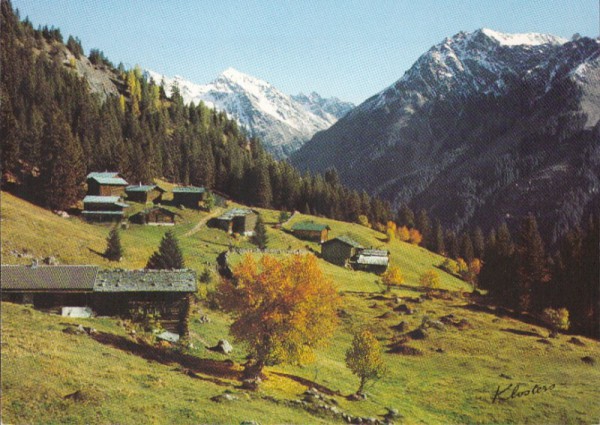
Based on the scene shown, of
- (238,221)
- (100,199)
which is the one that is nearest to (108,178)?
(100,199)

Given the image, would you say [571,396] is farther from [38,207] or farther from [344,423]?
[38,207]

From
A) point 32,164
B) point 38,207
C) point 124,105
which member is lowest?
point 38,207

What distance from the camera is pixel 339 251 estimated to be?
382 feet

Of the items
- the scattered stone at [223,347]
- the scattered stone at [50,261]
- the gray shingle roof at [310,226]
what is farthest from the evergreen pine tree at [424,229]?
the scattered stone at [50,261]

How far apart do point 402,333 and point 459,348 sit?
27.1 ft

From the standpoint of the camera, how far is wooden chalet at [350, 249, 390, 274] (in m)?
115

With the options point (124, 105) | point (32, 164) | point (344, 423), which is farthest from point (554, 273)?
point (124, 105)

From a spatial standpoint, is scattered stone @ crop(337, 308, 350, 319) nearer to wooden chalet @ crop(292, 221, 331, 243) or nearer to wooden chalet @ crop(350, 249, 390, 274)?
wooden chalet @ crop(350, 249, 390, 274)

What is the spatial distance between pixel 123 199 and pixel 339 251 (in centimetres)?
5364

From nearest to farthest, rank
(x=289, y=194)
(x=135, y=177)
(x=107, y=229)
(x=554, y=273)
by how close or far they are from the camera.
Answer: (x=554, y=273), (x=107, y=229), (x=135, y=177), (x=289, y=194)

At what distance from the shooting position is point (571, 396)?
44.4 meters

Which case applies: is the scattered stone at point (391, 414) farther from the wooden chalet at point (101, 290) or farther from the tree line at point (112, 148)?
the tree line at point (112, 148)

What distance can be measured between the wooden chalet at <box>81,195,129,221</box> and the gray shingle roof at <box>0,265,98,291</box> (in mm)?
49268

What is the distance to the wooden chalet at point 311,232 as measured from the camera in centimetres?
12544
